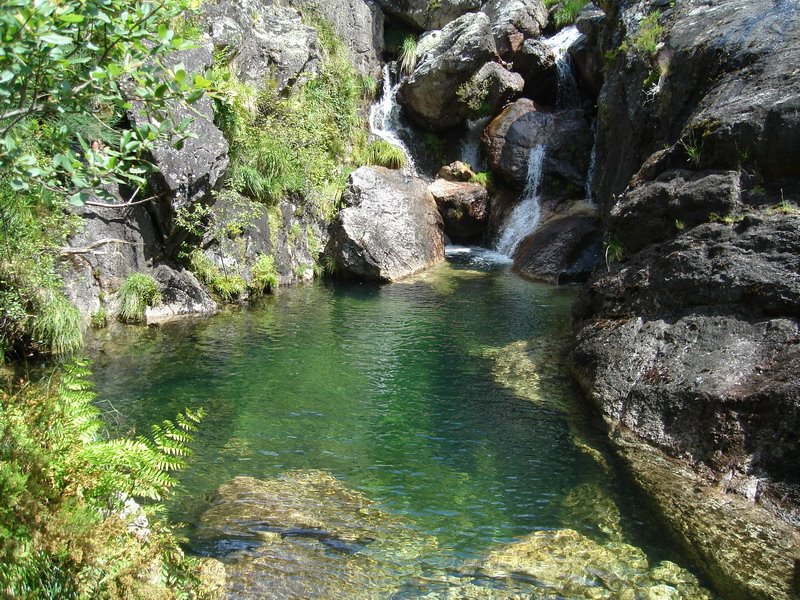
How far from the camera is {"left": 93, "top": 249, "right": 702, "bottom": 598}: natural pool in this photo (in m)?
5.21

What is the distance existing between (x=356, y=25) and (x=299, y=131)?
7197mm

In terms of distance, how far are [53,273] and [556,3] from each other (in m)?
20.1

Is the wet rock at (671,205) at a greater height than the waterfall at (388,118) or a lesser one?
lesser

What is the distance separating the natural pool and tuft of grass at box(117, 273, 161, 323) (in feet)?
2.03

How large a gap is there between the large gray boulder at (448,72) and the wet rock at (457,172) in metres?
1.91

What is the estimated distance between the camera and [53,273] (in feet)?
31.4

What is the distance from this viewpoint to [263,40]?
1723 centimetres

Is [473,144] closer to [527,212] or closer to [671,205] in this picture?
[527,212]

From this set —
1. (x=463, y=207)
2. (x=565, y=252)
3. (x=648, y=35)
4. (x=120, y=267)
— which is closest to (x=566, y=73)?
(x=463, y=207)

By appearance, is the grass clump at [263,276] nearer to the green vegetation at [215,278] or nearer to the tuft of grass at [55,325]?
the green vegetation at [215,278]

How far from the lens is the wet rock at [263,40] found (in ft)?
52.7

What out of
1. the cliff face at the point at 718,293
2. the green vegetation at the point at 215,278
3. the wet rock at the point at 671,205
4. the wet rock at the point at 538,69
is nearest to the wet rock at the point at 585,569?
the cliff face at the point at 718,293

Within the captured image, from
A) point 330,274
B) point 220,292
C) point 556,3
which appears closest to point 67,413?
point 220,292

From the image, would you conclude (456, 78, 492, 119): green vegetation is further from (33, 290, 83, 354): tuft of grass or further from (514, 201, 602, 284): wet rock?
(33, 290, 83, 354): tuft of grass
